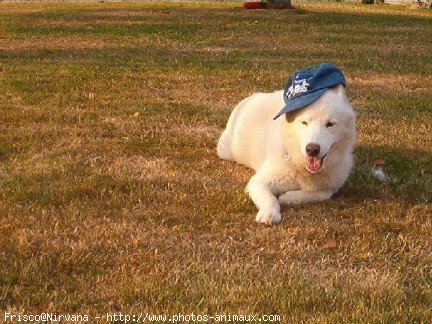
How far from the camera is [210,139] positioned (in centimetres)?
713

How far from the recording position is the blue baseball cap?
487cm

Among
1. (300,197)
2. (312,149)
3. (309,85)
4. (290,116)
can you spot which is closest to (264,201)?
(300,197)

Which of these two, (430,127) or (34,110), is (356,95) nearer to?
(430,127)

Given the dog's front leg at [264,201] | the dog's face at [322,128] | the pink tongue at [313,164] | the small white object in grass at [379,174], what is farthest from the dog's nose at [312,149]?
the small white object in grass at [379,174]

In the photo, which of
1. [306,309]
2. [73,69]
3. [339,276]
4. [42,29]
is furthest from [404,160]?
[42,29]

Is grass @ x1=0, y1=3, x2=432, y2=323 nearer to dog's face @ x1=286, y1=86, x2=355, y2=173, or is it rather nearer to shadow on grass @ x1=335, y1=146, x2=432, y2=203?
shadow on grass @ x1=335, y1=146, x2=432, y2=203

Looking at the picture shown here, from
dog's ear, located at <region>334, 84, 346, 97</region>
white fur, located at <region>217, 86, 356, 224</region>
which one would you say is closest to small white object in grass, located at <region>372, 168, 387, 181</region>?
white fur, located at <region>217, 86, 356, 224</region>

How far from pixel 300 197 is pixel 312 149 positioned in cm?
53

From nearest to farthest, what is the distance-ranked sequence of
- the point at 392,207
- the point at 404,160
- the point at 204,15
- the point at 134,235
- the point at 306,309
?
the point at 306,309 < the point at 134,235 < the point at 392,207 < the point at 404,160 < the point at 204,15

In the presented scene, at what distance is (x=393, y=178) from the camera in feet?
19.3

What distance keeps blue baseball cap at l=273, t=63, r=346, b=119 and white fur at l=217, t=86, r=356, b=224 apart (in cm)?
5

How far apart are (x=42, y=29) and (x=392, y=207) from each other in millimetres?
16982

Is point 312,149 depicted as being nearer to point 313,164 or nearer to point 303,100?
point 313,164

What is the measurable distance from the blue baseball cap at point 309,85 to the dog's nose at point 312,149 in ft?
0.99
